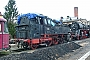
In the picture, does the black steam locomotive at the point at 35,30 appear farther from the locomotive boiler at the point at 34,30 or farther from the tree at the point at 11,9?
the tree at the point at 11,9

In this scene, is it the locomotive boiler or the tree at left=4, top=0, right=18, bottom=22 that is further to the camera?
the tree at left=4, top=0, right=18, bottom=22

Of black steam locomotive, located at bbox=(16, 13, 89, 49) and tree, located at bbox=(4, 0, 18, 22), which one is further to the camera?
tree, located at bbox=(4, 0, 18, 22)

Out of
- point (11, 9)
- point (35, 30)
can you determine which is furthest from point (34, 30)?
point (11, 9)

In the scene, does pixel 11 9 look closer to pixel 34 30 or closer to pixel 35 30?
pixel 35 30

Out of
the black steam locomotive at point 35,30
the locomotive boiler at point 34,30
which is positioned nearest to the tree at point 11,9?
the black steam locomotive at point 35,30

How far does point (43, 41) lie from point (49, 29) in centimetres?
195

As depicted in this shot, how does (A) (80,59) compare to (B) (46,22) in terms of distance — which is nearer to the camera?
(A) (80,59)

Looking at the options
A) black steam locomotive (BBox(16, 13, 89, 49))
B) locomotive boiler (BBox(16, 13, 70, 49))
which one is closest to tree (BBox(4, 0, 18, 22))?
black steam locomotive (BBox(16, 13, 89, 49))

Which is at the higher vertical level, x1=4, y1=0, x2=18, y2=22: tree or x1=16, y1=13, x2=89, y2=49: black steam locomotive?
x1=4, y1=0, x2=18, y2=22: tree

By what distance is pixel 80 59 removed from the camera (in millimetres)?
12953

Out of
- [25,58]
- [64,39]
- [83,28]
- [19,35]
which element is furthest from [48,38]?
[83,28]

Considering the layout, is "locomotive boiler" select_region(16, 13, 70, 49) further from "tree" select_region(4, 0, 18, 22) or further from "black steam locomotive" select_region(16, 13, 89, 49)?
"tree" select_region(4, 0, 18, 22)

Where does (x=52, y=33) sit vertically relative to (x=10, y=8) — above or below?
below

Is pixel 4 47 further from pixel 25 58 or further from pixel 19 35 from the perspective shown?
pixel 19 35
